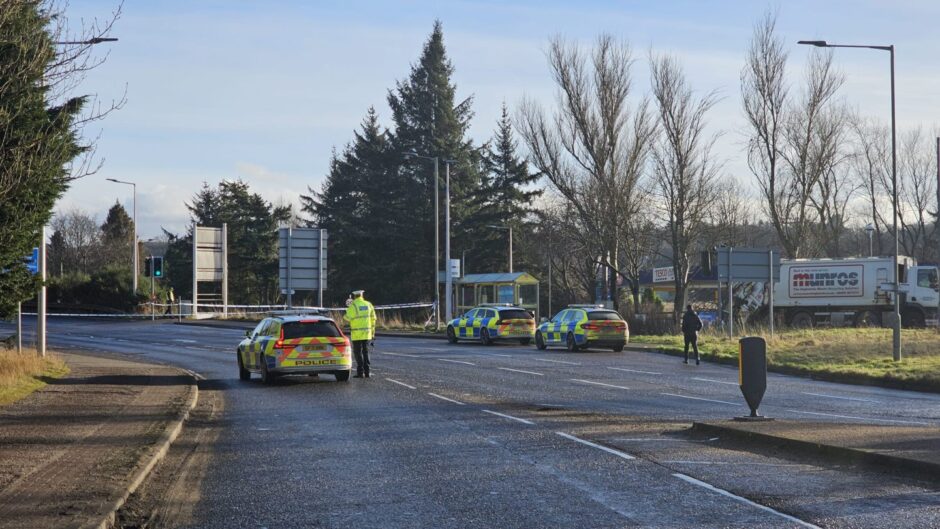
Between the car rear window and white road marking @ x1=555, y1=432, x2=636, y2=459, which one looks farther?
the car rear window

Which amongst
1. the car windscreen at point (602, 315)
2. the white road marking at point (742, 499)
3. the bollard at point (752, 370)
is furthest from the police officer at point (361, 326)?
the white road marking at point (742, 499)

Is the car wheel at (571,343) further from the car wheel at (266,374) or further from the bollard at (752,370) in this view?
the bollard at (752,370)

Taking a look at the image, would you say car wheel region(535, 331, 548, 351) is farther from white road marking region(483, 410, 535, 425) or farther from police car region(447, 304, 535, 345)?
white road marking region(483, 410, 535, 425)

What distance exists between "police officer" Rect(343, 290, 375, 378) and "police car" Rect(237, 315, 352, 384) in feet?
2.25

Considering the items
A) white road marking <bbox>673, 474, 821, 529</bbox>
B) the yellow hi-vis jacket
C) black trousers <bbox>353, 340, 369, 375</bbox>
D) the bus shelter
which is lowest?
white road marking <bbox>673, 474, 821, 529</bbox>

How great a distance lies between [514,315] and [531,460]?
94.8 ft

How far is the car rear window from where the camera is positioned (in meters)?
22.1

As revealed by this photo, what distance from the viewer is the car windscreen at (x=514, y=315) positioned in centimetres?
3997

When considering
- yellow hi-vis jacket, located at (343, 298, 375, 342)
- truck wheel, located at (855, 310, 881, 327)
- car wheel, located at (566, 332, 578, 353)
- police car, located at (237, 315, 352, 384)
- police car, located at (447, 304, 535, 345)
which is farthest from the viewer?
truck wheel, located at (855, 310, 881, 327)

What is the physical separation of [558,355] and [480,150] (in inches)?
1843

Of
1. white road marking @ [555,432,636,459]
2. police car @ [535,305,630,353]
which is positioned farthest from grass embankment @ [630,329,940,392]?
white road marking @ [555,432,636,459]

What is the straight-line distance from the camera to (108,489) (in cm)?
925

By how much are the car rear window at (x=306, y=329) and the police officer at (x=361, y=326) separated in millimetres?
878

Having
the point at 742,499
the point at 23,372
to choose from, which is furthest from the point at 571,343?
the point at 742,499
